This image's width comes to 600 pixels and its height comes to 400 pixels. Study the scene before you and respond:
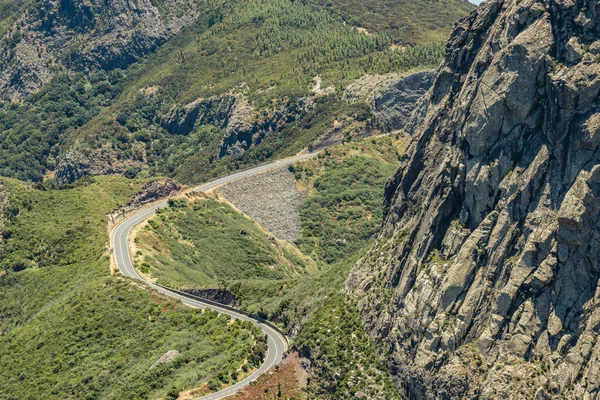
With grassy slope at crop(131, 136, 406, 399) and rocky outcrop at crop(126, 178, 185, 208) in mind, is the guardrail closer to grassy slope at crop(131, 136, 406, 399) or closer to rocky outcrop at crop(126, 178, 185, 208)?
grassy slope at crop(131, 136, 406, 399)

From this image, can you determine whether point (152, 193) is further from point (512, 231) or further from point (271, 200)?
point (512, 231)

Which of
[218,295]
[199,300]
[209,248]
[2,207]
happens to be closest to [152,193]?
[209,248]

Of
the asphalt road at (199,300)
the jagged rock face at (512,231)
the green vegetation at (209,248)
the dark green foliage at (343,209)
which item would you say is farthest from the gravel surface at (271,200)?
the jagged rock face at (512,231)

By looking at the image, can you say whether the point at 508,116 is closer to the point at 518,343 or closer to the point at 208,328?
the point at 518,343

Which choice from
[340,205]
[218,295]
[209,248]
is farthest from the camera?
[340,205]

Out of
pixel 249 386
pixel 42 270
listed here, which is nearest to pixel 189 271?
pixel 42 270

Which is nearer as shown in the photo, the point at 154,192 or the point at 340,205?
the point at 154,192

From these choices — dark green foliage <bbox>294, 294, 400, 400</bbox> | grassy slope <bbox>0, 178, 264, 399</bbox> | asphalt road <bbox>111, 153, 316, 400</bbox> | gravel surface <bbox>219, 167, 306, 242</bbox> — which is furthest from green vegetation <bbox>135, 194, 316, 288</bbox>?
dark green foliage <bbox>294, 294, 400, 400</bbox>
